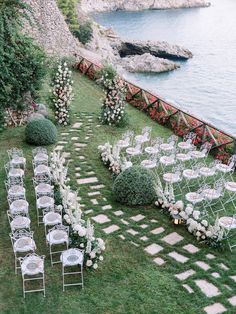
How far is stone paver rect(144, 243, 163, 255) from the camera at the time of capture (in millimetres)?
11032

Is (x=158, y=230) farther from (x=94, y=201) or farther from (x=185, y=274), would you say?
(x=94, y=201)

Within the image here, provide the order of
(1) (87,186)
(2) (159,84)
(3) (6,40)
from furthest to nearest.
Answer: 1. (2) (159,84)
2. (3) (6,40)
3. (1) (87,186)

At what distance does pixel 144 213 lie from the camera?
12625 mm

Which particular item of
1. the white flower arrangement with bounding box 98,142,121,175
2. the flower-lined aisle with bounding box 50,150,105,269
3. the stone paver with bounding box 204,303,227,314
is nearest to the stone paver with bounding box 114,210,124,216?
the flower-lined aisle with bounding box 50,150,105,269

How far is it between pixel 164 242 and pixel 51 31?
21.3m

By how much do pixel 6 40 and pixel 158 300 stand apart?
11.8 metres

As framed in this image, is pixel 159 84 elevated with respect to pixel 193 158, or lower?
lower

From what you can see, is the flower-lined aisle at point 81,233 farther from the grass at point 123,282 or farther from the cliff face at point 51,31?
the cliff face at point 51,31

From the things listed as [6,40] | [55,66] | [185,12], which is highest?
[6,40]

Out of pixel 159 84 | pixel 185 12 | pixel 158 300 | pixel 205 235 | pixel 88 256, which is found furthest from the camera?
pixel 185 12

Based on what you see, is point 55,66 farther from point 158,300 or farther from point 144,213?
point 158,300

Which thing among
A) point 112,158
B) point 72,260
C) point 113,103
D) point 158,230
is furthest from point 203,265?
point 113,103

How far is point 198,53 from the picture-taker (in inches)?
2014

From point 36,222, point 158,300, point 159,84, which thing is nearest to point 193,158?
point 36,222
